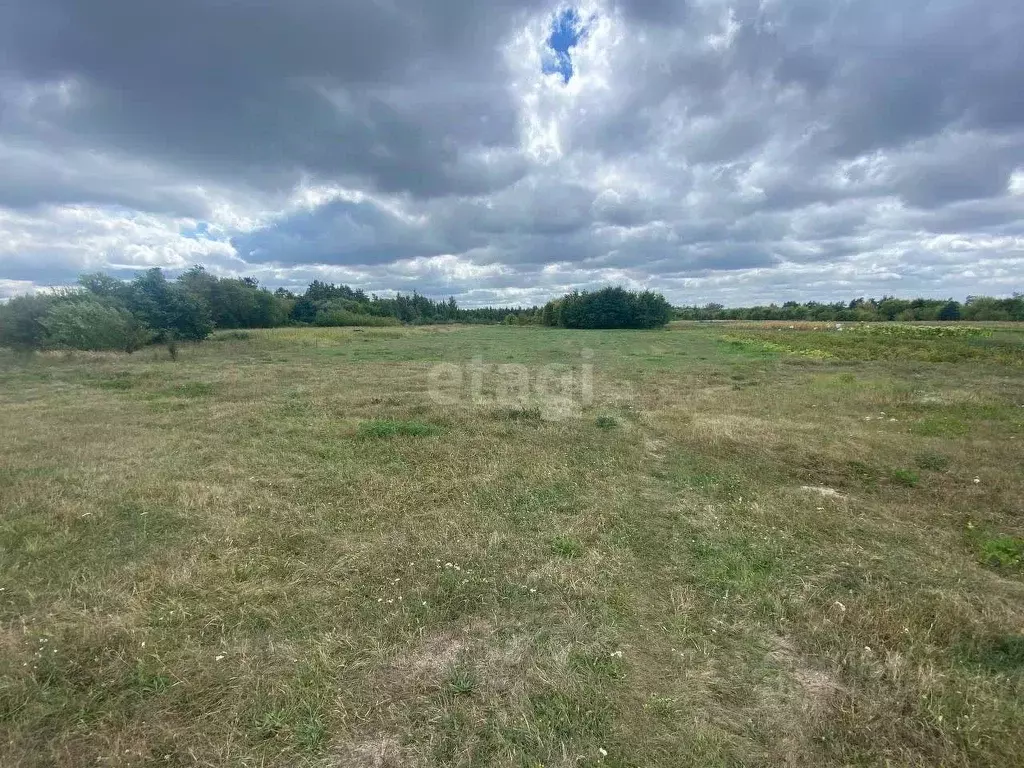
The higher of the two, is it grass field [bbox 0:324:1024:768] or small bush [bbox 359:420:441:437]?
small bush [bbox 359:420:441:437]

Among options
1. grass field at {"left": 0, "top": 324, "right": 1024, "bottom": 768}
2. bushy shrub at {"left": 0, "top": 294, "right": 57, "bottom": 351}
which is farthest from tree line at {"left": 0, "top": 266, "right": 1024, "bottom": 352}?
grass field at {"left": 0, "top": 324, "right": 1024, "bottom": 768}

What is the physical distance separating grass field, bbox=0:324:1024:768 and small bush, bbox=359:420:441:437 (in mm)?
82

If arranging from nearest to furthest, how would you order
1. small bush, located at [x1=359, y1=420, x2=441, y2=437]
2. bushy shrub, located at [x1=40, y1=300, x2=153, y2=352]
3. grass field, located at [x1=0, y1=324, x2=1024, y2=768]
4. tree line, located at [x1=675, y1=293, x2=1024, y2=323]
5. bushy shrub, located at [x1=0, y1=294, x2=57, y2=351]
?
grass field, located at [x1=0, y1=324, x2=1024, y2=768]
small bush, located at [x1=359, y1=420, x2=441, y2=437]
bushy shrub, located at [x1=40, y1=300, x2=153, y2=352]
bushy shrub, located at [x1=0, y1=294, x2=57, y2=351]
tree line, located at [x1=675, y1=293, x2=1024, y2=323]

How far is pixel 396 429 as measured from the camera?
38.0ft

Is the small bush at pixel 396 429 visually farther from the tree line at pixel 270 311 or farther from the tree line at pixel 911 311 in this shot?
the tree line at pixel 911 311

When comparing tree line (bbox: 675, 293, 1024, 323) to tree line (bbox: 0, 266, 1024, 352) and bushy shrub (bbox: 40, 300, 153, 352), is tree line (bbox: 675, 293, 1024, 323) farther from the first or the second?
bushy shrub (bbox: 40, 300, 153, 352)

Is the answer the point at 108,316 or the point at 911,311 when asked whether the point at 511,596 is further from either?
the point at 911,311

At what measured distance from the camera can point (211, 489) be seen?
7.73 metres

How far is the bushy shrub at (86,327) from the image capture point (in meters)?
29.4

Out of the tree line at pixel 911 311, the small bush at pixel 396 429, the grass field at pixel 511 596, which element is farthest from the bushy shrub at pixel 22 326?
the tree line at pixel 911 311

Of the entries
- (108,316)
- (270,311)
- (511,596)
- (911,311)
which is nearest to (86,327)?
(108,316)

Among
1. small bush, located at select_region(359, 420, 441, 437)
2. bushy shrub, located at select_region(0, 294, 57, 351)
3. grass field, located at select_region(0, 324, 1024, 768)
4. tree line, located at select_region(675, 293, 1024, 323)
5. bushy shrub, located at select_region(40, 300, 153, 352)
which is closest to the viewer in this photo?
grass field, located at select_region(0, 324, 1024, 768)

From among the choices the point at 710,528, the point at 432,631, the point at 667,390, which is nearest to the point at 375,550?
the point at 432,631

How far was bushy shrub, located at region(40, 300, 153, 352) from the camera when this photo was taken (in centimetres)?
2941
